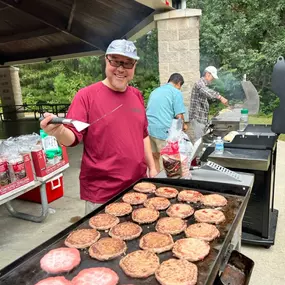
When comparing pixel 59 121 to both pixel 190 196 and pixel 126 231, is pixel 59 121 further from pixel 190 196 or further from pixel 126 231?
pixel 190 196

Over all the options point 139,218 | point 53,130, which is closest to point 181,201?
point 139,218

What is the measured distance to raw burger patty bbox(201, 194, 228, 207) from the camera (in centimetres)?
176

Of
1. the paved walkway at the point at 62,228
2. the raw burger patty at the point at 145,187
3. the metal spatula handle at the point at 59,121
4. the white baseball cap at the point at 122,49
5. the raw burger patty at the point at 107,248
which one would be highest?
the white baseball cap at the point at 122,49

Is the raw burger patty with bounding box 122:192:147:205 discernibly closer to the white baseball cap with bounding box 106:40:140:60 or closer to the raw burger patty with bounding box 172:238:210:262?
the raw burger patty with bounding box 172:238:210:262

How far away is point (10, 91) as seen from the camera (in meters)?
13.9

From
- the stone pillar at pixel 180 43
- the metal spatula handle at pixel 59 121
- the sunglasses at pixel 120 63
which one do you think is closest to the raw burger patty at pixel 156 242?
the metal spatula handle at pixel 59 121

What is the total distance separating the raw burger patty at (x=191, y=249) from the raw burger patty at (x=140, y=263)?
0.12 meters

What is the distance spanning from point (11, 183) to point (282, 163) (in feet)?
17.4

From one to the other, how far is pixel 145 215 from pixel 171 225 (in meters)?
0.18

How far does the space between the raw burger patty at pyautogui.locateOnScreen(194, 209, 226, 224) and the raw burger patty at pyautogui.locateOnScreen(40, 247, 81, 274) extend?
722mm

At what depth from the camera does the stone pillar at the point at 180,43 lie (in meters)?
4.91

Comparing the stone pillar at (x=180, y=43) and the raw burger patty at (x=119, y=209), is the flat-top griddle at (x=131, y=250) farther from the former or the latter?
the stone pillar at (x=180, y=43)

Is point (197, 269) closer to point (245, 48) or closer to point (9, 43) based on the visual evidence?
point (9, 43)

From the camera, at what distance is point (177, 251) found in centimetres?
140
